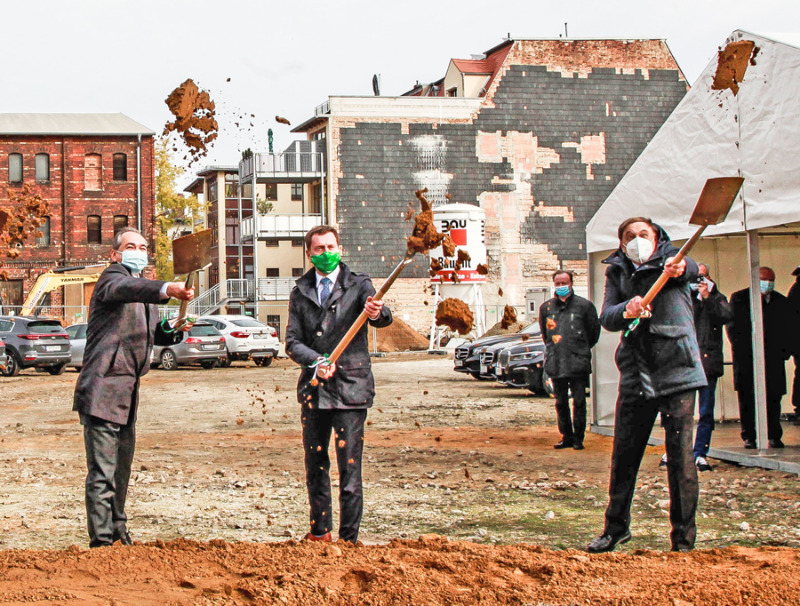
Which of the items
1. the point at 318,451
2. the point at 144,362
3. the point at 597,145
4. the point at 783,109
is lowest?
the point at 318,451

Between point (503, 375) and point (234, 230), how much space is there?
63390 mm

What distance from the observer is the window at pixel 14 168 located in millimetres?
63219

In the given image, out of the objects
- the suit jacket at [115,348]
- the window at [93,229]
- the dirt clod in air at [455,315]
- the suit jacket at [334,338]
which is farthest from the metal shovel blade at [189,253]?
the window at [93,229]

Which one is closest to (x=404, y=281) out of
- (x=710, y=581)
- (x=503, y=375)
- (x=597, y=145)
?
(x=597, y=145)

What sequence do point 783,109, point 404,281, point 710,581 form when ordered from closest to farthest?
point 710,581 < point 783,109 < point 404,281

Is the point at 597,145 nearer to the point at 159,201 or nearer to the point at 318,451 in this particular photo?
the point at 159,201

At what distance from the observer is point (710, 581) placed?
5332 millimetres

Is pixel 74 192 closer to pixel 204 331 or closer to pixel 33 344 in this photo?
pixel 204 331

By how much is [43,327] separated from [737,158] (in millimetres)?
25180

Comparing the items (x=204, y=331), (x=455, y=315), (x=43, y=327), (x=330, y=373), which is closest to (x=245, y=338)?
(x=204, y=331)

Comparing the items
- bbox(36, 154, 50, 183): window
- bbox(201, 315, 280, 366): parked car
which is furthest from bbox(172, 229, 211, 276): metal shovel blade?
bbox(36, 154, 50, 183): window

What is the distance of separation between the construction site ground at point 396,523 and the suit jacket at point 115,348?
35.2 inches

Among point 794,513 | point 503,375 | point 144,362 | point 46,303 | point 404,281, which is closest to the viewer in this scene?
point 144,362

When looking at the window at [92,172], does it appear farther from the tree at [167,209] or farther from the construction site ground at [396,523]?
the construction site ground at [396,523]
